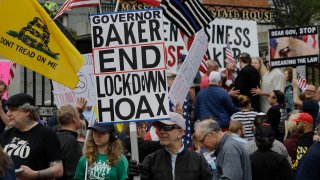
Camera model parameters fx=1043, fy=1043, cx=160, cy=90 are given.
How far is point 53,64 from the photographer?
11742 millimetres

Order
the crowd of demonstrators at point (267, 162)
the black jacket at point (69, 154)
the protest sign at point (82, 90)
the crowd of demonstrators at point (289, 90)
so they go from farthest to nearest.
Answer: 1. the crowd of demonstrators at point (289, 90)
2. the protest sign at point (82, 90)
3. the crowd of demonstrators at point (267, 162)
4. the black jacket at point (69, 154)

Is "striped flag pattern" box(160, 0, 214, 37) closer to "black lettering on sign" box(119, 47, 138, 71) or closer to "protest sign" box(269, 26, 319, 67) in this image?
"black lettering on sign" box(119, 47, 138, 71)

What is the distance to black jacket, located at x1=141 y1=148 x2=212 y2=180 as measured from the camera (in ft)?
31.6

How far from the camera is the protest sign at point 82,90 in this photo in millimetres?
15492

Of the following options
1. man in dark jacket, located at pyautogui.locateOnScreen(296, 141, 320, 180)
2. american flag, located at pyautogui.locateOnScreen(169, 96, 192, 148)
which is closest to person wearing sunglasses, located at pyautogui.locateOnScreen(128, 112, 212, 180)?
man in dark jacket, located at pyautogui.locateOnScreen(296, 141, 320, 180)

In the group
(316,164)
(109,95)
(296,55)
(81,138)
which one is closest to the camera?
(316,164)

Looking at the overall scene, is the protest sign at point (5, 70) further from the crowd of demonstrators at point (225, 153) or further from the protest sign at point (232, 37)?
the crowd of demonstrators at point (225, 153)

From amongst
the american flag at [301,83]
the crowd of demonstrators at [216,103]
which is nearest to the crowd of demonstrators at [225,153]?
the crowd of demonstrators at [216,103]

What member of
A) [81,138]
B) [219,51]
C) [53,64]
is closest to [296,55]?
[219,51]

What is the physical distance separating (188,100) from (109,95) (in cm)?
709

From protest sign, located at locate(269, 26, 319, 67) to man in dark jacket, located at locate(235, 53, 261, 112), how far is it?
84 centimetres

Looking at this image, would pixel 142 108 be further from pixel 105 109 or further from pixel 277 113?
pixel 277 113

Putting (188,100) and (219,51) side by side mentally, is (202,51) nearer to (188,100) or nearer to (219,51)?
(188,100)

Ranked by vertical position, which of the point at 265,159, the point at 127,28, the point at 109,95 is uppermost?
the point at 127,28
